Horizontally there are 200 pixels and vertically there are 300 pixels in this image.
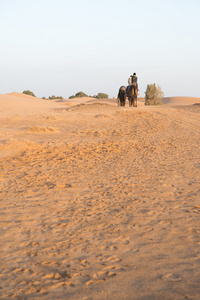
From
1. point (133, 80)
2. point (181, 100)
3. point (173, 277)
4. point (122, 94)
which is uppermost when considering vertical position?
point (133, 80)

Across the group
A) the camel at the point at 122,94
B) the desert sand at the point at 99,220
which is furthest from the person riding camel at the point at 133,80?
the desert sand at the point at 99,220

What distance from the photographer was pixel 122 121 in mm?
16844

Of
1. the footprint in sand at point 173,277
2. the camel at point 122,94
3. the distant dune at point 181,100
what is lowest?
the footprint in sand at point 173,277

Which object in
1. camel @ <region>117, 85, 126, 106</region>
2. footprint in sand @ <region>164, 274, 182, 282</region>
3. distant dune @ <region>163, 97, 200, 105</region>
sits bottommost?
footprint in sand @ <region>164, 274, 182, 282</region>

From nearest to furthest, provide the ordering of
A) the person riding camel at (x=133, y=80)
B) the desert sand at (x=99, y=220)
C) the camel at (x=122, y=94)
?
the desert sand at (x=99, y=220) < the person riding camel at (x=133, y=80) < the camel at (x=122, y=94)

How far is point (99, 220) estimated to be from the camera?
17.3 feet

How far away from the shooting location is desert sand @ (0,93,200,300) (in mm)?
3465

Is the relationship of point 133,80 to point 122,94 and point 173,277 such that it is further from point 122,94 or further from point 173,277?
point 173,277

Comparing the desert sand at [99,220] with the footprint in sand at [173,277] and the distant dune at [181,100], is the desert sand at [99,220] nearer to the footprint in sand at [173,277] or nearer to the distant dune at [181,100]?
the footprint in sand at [173,277]

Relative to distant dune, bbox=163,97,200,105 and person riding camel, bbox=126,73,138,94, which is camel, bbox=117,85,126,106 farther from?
distant dune, bbox=163,97,200,105

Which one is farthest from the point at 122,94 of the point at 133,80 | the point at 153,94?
the point at 153,94

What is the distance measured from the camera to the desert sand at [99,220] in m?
3.46

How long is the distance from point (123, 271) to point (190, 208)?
2343mm

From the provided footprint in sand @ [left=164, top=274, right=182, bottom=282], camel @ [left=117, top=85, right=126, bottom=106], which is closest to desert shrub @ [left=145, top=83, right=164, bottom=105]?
camel @ [left=117, top=85, right=126, bottom=106]
